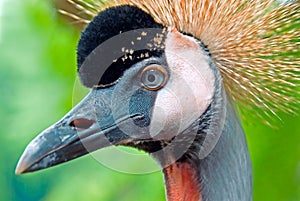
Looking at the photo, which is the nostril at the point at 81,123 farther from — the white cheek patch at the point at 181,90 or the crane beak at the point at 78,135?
the white cheek patch at the point at 181,90

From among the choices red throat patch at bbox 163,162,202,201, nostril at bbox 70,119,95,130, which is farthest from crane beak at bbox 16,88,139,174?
red throat patch at bbox 163,162,202,201

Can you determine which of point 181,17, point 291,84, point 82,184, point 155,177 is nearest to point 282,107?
point 291,84

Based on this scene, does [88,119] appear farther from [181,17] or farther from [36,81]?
[36,81]

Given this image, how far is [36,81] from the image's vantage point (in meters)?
2.88

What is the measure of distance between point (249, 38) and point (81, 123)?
1.42ft

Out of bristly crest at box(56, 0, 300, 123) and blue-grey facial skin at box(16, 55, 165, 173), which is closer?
blue-grey facial skin at box(16, 55, 165, 173)

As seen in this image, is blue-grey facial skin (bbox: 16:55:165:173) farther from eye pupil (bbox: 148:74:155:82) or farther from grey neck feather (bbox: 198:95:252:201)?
grey neck feather (bbox: 198:95:252:201)

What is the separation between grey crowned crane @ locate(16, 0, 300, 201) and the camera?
1255 millimetres

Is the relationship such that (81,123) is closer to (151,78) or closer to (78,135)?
(78,135)

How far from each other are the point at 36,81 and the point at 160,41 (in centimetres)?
166

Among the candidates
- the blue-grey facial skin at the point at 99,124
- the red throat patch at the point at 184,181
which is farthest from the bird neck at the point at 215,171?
the blue-grey facial skin at the point at 99,124

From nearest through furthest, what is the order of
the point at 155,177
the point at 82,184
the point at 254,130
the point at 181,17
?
the point at 181,17
the point at 254,130
the point at 155,177
the point at 82,184

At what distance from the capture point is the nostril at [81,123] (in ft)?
4.10

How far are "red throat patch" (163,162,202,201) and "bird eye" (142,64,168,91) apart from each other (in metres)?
0.19
